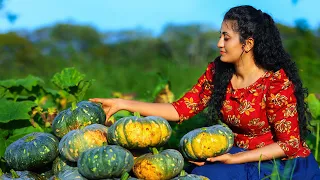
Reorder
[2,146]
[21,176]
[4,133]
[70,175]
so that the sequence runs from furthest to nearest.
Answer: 1. [4,133]
2. [2,146]
3. [21,176]
4. [70,175]

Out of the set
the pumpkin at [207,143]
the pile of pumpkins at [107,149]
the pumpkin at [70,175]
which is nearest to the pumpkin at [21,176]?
the pile of pumpkins at [107,149]

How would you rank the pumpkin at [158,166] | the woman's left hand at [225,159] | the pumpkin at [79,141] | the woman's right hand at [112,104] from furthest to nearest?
the woman's right hand at [112,104]
the woman's left hand at [225,159]
the pumpkin at [79,141]
the pumpkin at [158,166]

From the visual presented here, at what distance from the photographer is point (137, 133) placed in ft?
11.7

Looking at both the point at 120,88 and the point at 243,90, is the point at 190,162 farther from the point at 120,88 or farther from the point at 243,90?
the point at 120,88

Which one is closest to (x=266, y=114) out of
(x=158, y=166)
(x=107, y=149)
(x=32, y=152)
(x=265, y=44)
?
(x=265, y=44)

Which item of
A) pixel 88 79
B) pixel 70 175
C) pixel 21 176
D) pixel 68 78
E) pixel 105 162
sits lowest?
pixel 88 79

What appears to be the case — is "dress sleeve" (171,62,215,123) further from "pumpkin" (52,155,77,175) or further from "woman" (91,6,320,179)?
"pumpkin" (52,155,77,175)

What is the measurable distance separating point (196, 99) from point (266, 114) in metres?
0.66

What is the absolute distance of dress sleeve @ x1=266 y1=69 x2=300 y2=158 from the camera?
395 centimetres

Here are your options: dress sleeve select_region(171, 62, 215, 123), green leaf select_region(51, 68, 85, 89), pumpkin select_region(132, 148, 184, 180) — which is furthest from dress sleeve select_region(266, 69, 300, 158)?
green leaf select_region(51, 68, 85, 89)

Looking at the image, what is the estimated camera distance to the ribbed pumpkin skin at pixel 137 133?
3.57 meters

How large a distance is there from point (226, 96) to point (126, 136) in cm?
102

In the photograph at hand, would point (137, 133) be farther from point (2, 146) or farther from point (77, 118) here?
point (2, 146)

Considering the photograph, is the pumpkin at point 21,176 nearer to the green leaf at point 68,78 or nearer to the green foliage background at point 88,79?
the green foliage background at point 88,79
